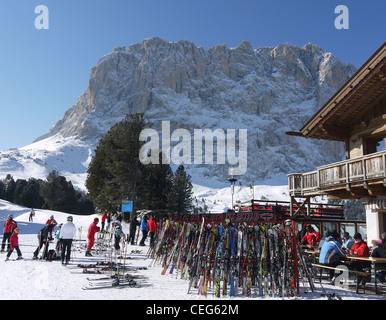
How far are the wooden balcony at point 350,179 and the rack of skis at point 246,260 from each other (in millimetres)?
5316

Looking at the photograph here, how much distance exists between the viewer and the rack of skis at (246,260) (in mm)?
7352

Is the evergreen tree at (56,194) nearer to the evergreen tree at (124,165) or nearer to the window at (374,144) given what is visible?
the evergreen tree at (124,165)

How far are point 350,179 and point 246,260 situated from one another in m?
7.03

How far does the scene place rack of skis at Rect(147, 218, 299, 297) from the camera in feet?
24.1

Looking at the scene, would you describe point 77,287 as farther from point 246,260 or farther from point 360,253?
point 360,253

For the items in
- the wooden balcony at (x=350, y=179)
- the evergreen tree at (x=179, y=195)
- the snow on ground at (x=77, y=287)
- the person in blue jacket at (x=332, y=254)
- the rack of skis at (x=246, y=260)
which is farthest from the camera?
the evergreen tree at (x=179, y=195)

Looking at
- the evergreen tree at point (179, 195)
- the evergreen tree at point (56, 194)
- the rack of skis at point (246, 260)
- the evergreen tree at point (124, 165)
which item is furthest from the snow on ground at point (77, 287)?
the evergreen tree at point (56, 194)

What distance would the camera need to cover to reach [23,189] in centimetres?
A: 7112

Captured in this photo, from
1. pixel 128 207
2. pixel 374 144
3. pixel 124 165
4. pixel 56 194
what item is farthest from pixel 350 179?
pixel 56 194

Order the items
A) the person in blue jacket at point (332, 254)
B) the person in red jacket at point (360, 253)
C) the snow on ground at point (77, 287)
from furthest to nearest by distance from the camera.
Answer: the person in blue jacket at point (332, 254) → the person in red jacket at point (360, 253) → the snow on ground at point (77, 287)

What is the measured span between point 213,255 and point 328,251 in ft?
10.8
